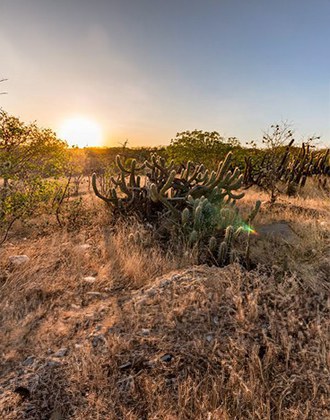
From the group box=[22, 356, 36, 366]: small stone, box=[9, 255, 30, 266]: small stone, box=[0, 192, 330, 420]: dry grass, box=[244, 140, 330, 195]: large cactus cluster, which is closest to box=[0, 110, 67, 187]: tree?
box=[9, 255, 30, 266]: small stone

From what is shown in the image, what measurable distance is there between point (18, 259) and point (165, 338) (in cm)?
251

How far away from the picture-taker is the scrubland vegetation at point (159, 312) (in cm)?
192

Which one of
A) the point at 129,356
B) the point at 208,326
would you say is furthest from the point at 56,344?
the point at 208,326

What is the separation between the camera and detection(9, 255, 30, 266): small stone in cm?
384

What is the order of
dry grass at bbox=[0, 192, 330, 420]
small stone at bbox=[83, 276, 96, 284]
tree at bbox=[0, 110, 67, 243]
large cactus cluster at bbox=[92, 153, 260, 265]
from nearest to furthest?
dry grass at bbox=[0, 192, 330, 420], small stone at bbox=[83, 276, 96, 284], large cactus cluster at bbox=[92, 153, 260, 265], tree at bbox=[0, 110, 67, 243]

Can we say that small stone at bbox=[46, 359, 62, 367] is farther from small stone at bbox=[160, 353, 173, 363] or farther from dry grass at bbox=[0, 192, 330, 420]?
small stone at bbox=[160, 353, 173, 363]

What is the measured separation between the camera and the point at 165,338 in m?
2.42

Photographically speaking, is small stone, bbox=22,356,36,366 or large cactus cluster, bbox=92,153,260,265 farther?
large cactus cluster, bbox=92,153,260,265

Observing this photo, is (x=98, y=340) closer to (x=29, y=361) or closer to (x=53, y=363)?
(x=53, y=363)

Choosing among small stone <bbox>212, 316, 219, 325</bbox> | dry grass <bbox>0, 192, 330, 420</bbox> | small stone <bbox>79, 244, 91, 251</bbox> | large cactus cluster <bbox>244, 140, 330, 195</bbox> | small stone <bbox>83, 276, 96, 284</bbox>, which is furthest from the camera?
large cactus cluster <bbox>244, 140, 330, 195</bbox>

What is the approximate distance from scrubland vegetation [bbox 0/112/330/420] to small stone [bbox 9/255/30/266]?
0.02m

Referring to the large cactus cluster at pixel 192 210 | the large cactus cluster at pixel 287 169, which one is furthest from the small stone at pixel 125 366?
the large cactus cluster at pixel 287 169

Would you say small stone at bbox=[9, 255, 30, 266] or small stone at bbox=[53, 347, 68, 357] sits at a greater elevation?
small stone at bbox=[9, 255, 30, 266]

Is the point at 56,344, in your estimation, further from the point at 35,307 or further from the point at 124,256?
the point at 124,256
